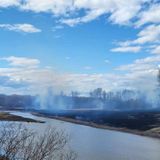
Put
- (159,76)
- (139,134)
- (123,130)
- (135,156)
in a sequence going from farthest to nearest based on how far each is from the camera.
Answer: (159,76)
(123,130)
(139,134)
(135,156)

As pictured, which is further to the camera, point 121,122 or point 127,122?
point 127,122

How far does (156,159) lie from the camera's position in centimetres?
4384

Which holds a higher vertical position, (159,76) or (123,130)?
(159,76)

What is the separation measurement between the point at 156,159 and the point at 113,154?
465 cm

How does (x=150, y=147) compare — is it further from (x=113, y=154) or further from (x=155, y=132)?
(x=155, y=132)

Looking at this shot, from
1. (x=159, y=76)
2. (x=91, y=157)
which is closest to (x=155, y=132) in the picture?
(x=91, y=157)

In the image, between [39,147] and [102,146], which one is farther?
[102,146]

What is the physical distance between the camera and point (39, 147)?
1470 cm

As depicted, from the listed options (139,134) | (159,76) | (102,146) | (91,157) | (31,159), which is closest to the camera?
(31,159)

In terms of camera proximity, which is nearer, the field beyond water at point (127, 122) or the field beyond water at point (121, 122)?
the field beyond water at point (127, 122)

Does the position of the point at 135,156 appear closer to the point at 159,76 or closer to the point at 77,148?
the point at 77,148

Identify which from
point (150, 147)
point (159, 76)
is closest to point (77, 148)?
point (150, 147)

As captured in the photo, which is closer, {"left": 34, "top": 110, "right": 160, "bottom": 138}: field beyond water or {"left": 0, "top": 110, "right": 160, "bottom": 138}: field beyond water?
{"left": 34, "top": 110, "right": 160, "bottom": 138}: field beyond water

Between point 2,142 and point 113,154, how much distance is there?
1230 inches
